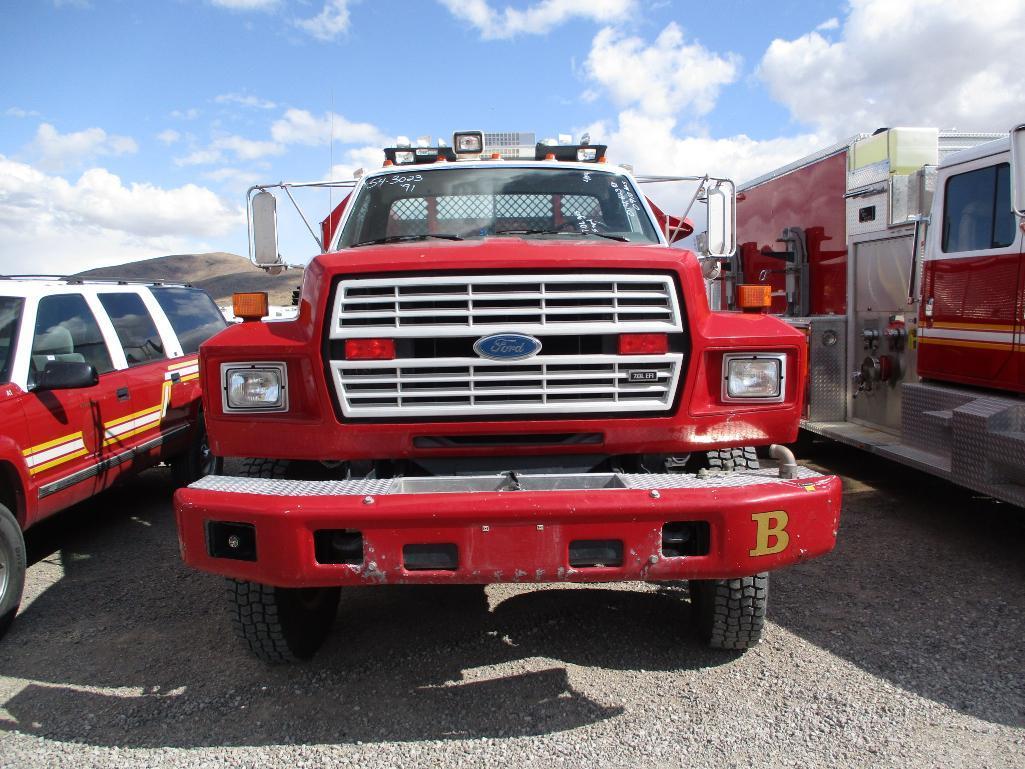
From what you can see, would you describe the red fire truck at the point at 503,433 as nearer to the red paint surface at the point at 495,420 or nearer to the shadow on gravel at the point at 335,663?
the red paint surface at the point at 495,420

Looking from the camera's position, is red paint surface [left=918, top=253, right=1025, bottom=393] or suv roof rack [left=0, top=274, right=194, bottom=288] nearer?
red paint surface [left=918, top=253, right=1025, bottom=393]

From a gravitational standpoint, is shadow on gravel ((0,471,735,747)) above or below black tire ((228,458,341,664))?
below

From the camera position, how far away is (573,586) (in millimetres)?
4527

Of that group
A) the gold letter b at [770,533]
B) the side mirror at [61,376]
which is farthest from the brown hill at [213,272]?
the gold letter b at [770,533]

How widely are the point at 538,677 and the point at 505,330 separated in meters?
1.55

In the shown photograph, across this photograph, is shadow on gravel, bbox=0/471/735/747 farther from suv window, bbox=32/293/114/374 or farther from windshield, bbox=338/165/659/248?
windshield, bbox=338/165/659/248

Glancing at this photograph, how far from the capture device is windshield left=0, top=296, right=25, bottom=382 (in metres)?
4.57

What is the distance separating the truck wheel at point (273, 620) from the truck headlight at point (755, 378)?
2.06 m

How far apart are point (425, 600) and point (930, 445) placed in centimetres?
350

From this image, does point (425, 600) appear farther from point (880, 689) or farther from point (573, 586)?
point (880, 689)

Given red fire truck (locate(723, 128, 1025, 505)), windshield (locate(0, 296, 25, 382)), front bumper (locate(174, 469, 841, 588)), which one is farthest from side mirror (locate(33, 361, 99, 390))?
red fire truck (locate(723, 128, 1025, 505))

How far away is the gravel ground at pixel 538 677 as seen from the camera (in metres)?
3.01

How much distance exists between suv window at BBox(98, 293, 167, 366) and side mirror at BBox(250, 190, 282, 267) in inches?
65.8

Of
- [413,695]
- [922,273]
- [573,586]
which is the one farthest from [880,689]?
[922,273]
